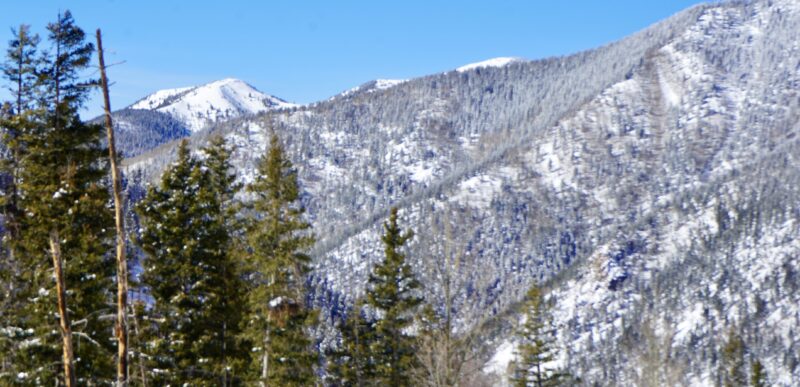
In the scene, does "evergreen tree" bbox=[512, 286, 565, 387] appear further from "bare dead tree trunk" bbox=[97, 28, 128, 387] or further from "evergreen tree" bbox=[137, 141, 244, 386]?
"bare dead tree trunk" bbox=[97, 28, 128, 387]

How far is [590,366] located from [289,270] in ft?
583

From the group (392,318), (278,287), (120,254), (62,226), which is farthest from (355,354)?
(120,254)

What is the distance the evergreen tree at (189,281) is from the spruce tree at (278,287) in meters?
0.91

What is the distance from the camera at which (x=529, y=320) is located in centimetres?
3438

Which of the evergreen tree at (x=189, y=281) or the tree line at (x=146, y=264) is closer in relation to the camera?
the tree line at (x=146, y=264)

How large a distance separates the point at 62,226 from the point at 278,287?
583cm

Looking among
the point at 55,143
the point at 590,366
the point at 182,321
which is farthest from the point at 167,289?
the point at 590,366

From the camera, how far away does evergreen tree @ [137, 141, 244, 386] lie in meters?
21.7

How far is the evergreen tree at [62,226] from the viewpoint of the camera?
1895cm

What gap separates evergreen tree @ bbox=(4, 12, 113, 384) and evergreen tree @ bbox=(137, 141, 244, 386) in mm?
1517

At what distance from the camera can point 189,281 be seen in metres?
22.5

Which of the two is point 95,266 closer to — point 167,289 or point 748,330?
point 167,289

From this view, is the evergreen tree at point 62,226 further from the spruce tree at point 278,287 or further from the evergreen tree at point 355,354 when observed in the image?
the evergreen tree at point 355,354

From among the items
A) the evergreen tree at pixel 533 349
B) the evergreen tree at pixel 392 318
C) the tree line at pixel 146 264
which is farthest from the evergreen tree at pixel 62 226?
the evergreen tree at pixel 533 349
